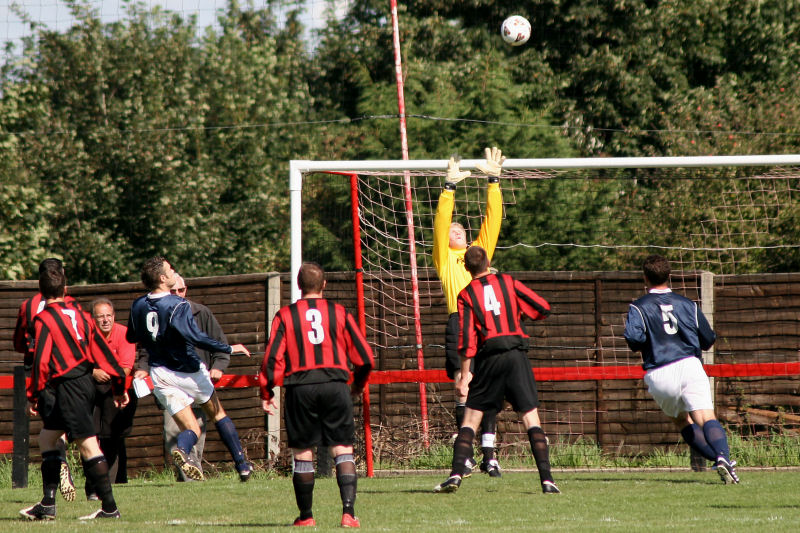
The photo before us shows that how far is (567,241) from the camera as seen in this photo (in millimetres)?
18875

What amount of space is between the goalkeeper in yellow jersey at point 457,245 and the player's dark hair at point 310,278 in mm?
2030

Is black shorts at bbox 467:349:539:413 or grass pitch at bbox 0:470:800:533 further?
black shorts at bbox 467:349:539:413

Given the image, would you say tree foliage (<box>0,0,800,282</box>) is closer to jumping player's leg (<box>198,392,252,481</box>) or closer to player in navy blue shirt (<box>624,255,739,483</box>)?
jumping player's leg (<box>198,392,252,481</box>)

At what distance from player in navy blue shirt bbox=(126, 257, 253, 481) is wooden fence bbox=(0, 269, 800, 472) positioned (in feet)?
8.52

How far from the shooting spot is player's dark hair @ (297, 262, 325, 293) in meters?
6.85

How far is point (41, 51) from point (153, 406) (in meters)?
17.5

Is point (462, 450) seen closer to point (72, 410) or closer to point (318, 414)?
point (318, 414)

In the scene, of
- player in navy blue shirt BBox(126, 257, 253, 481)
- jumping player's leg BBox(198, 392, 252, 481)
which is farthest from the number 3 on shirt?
jumping player's leg BBox(198, 392, 252, 481)

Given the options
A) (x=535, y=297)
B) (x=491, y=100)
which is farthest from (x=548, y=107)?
(x=535, y=297)

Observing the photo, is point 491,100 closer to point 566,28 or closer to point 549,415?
point 566,28

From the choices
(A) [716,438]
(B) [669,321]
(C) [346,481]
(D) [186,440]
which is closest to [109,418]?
(D) [186,440]

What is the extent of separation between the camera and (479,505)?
25.3ft

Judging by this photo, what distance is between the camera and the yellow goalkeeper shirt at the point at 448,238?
29.2 ft

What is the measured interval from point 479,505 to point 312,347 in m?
1.89
